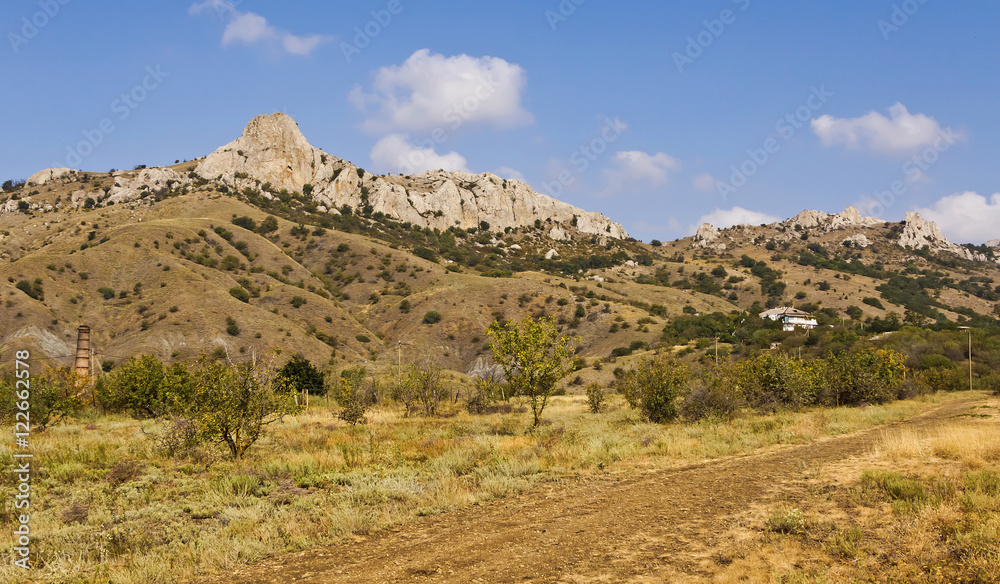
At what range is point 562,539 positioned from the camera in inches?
354

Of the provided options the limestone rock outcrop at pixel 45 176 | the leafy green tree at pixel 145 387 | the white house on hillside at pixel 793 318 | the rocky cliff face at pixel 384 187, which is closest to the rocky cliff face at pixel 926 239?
the rocky cliff face at pixel 384 187

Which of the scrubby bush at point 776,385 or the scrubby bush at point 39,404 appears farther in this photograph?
the scrubby bush at point 776,385

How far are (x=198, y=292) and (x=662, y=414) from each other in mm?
69038

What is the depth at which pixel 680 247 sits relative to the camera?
196m

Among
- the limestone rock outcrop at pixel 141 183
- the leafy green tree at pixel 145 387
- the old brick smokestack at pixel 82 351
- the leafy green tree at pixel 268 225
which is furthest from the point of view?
the limestone rock outcrop at pixel 141 183

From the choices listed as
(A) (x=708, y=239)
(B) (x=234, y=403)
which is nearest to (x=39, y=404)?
(B) (x=234, y=403)

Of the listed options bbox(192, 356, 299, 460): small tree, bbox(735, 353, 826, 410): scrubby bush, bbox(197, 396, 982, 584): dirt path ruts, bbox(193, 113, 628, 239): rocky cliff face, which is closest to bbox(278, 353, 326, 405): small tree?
bbox(192, 356, 299, 460): small tree

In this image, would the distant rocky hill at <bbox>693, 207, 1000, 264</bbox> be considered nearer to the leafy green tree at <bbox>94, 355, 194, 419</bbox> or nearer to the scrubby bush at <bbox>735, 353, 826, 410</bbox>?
the scrubby bush at <bbox>735, 353, 826, 410</bbox>

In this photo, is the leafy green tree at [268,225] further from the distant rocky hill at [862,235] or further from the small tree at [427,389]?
the distant rocky hill at [862,235]

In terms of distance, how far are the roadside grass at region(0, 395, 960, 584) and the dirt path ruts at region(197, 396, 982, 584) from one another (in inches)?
32.3

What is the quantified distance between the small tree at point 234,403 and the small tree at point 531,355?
952 cm

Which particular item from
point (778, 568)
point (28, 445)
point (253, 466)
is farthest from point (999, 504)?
point (28, 445)

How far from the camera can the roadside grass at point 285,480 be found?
8.77 m

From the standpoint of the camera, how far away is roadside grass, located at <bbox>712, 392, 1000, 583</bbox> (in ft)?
23.2
